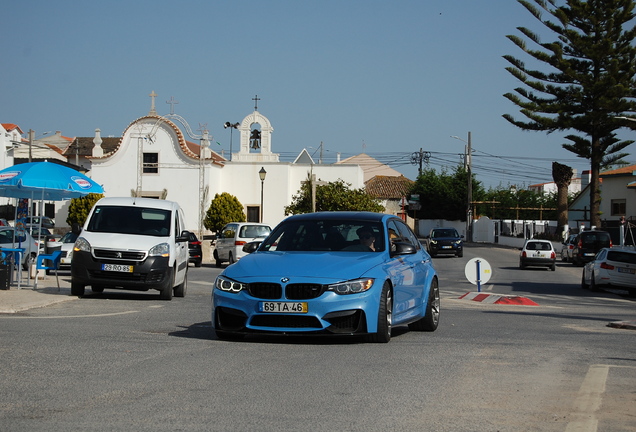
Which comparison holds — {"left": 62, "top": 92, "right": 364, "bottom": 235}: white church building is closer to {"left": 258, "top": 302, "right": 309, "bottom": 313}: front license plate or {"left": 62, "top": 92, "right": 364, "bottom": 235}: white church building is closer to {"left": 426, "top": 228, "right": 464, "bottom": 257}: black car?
{"left": 426, "top": 228, "right": 464, "bottom": 257}: black car

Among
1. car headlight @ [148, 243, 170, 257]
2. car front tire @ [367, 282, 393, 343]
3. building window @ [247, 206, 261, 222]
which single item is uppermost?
building window @ [247, 206, 261, 222]

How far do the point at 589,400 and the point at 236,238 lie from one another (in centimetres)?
2783

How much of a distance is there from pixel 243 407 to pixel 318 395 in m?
0.74

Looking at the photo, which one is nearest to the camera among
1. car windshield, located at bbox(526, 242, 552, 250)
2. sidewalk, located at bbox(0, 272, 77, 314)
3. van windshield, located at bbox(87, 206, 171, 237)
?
sidewalk, located at bbox(0, 272, 77, 314)

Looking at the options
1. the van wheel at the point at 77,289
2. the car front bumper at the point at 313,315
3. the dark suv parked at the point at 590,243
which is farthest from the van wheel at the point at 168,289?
the dark suv parked at the point at 590,243

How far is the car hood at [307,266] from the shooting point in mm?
9344

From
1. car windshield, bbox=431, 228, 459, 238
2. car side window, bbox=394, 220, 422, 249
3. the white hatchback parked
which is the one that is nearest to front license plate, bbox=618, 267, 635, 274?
the white hatchback parked

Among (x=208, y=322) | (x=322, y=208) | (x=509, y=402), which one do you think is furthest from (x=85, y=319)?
(x=322, y=208)

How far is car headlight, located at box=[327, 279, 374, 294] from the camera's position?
926 cm

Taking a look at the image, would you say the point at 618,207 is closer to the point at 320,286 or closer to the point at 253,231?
the point at 253,231

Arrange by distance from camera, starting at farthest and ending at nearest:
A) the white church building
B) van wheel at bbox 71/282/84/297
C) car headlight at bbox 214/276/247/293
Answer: the white church building
van wheel at bbox 71/282/84/297
car headlight at bbox 214/276/247/293

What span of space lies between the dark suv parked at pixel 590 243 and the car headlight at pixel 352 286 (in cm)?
3624

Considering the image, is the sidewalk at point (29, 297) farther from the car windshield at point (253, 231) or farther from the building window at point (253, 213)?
the building window at point (253, 213)

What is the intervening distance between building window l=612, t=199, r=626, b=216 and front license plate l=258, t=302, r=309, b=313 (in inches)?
2396
